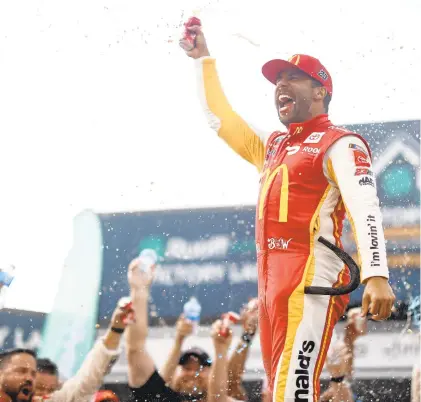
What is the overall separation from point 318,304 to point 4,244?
3.03 m

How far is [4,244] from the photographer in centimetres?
487

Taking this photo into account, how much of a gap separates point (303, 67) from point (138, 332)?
95.4 inches

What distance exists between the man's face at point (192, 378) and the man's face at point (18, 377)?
0.77 metres

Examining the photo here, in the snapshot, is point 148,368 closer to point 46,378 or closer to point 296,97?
point 46,378

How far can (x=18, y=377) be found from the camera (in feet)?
12.6

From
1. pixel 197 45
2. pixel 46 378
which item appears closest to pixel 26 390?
pixel 46 378

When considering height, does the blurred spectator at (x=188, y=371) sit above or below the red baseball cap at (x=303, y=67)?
below

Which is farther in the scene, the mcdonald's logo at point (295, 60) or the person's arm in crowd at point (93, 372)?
the person's arm in crowd at point (93, 372)

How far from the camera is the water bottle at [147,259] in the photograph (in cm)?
481

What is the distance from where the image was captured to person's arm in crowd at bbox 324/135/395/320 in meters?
2.18

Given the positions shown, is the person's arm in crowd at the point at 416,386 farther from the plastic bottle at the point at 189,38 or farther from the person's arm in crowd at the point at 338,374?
the plastic bottle at the point at 189,38

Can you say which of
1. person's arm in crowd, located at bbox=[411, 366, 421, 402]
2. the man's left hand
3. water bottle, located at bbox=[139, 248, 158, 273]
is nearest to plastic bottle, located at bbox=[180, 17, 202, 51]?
the man's left hand

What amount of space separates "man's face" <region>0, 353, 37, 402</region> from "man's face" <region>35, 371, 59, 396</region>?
0.53 feet

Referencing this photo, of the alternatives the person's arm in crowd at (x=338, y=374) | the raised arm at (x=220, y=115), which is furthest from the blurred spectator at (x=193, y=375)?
the raised arm at (x=220, y=115)
